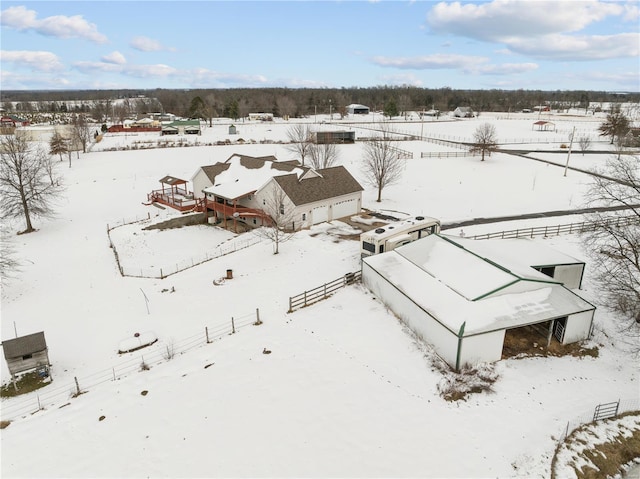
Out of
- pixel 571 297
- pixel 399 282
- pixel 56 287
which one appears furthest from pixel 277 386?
pixel 56 287

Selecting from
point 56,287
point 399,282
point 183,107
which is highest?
point 183,107

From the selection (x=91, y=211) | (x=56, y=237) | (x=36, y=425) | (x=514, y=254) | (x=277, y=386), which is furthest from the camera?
(x=91, y=211)

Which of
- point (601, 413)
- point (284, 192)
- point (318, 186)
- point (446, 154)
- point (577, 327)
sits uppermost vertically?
point (446, 154)

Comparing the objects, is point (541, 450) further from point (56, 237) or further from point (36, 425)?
point (56, 237)

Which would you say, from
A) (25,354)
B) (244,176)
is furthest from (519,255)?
(244,176)

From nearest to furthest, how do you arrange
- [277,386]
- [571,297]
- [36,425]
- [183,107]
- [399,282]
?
[36,425] → [277,386] → [571,297] → [399,282] → [183,107]

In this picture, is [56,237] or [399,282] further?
[56,237]

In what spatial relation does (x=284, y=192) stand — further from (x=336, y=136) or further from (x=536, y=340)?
(x=336, y=136)
